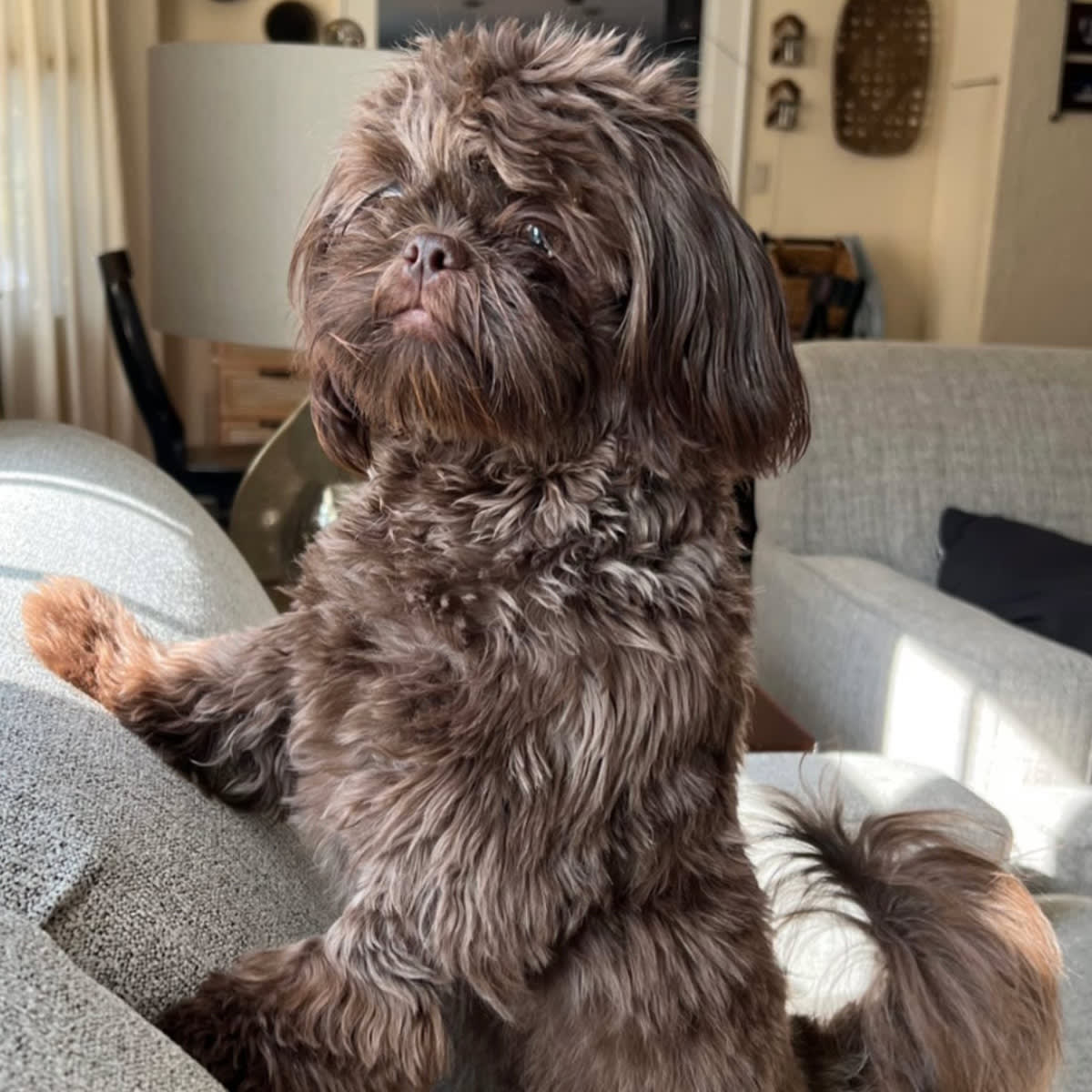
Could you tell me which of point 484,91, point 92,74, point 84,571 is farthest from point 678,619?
point 92,74

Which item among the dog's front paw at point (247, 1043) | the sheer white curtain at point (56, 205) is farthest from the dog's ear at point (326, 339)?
the sheer white curtain at point (56, 205)

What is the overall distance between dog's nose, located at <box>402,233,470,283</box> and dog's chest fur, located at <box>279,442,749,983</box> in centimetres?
13

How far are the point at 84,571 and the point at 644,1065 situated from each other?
693 mm

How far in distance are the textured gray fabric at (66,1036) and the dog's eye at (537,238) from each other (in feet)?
1.48

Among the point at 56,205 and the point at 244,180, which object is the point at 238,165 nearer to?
the point at 244,180

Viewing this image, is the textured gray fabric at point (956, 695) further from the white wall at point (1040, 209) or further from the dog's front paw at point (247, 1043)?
the white wall at point (1040, 209)

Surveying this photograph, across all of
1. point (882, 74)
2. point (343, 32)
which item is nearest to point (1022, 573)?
point (343, 32)

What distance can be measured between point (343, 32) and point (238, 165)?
7.73 ft

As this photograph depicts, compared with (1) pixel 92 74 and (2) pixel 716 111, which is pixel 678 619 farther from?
(2) pixel 716 111

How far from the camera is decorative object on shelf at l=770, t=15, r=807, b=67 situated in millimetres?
4633

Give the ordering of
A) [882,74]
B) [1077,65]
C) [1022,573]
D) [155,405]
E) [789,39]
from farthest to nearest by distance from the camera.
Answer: [882,74], [789,39], [1077,65], [155,405], [1022,573]

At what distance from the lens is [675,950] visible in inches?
29.9

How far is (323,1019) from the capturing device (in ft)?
2.17

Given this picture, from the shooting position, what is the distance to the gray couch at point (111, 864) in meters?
0.51
